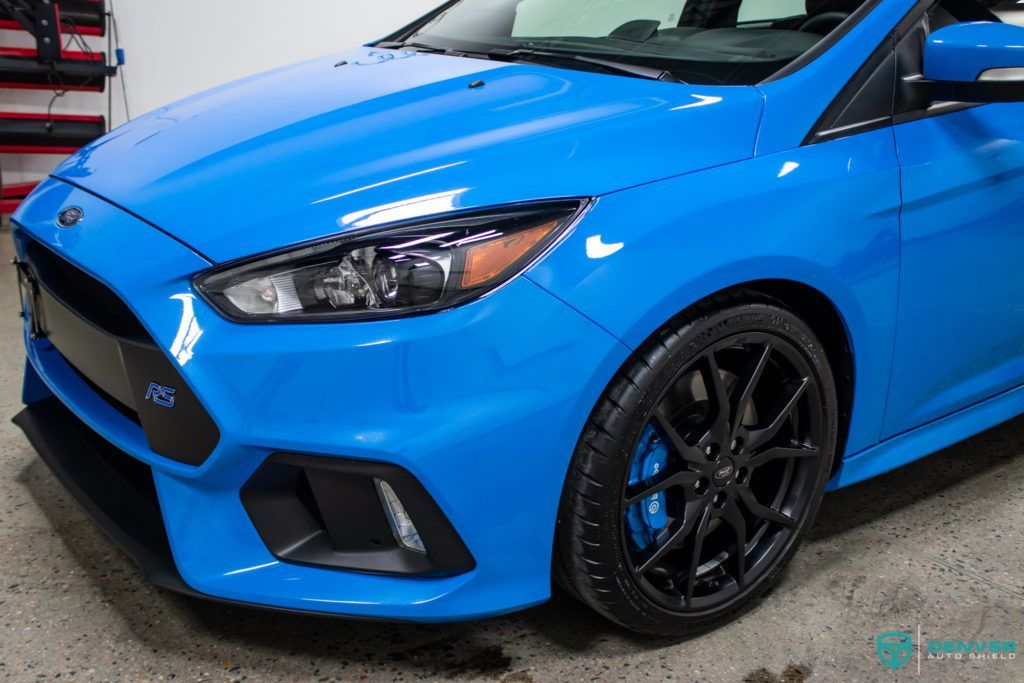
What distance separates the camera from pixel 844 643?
1.54m

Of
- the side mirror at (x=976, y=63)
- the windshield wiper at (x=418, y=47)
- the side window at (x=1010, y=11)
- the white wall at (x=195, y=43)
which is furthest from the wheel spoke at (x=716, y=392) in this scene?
the white wall at (x=195, y=43)

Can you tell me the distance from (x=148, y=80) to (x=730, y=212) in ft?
15.4

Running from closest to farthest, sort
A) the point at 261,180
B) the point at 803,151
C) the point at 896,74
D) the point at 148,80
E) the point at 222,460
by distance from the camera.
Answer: the point at 222,460
the point at 261,180
the point at 803,151
the point at 896,74
the point at 148,80

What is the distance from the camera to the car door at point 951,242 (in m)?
1.53

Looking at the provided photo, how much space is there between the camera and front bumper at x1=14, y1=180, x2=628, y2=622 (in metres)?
1.15

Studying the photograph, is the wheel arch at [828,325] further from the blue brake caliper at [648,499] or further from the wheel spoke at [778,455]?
the blue brake caliper at [648,499]

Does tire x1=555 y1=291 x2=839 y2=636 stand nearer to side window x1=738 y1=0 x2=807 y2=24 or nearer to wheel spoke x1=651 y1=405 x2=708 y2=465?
wheel spoke x1=651 y1=405 x2=708 y2=465

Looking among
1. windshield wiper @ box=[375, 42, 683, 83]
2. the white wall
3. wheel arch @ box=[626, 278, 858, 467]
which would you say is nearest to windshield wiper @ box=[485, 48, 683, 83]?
windshield wiper @ box=[375, 42, 683, 83]

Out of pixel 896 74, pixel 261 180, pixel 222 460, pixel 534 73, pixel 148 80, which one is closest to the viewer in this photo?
pixel 222 460

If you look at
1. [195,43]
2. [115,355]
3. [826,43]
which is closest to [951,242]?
[826,43]

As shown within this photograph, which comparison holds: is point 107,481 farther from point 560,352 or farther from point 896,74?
point 896,74

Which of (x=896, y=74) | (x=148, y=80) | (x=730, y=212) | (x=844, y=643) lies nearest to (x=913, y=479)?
(x=844, y=643)

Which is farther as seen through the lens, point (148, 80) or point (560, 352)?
point (148, 80)

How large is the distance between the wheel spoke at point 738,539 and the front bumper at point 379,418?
1.13 ft
